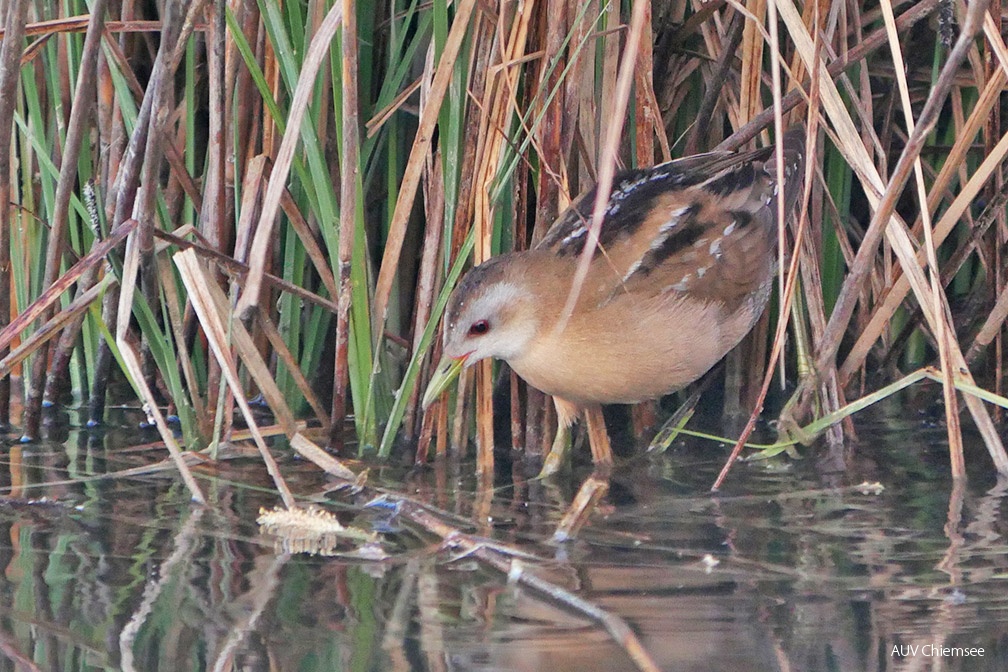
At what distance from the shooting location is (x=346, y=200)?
2910 mm

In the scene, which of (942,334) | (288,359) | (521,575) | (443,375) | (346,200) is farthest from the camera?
(288,359)

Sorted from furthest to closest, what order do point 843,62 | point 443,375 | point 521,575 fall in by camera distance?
point 843,62 < point 443,375 < point 521,575

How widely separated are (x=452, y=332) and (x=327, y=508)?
55 cm

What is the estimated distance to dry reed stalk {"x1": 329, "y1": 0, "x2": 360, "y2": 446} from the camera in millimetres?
2775

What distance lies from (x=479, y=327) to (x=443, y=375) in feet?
0.55

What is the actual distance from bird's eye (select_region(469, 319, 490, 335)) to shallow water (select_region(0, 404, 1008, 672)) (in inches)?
17.5

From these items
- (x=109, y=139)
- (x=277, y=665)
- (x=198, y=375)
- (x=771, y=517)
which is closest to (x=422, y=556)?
(x=277, y=665)

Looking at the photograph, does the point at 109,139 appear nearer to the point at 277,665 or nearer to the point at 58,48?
the point at 58,48

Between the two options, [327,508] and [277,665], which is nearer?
[277,665]

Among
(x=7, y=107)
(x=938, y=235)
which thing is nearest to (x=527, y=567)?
(x=938, y=235)

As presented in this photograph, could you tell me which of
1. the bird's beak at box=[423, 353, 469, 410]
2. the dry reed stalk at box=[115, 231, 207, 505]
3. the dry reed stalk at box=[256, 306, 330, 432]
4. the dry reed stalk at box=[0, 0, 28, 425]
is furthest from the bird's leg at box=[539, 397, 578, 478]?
the dry reed stalk at box=[0, 0, 28, 425]

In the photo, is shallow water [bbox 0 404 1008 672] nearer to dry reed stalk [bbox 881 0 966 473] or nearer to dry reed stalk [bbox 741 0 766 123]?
dry reed stalk [bbox 881 0 966 473]

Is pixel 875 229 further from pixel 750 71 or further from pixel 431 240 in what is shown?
pixel 431 240

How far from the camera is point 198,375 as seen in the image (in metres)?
3.71
